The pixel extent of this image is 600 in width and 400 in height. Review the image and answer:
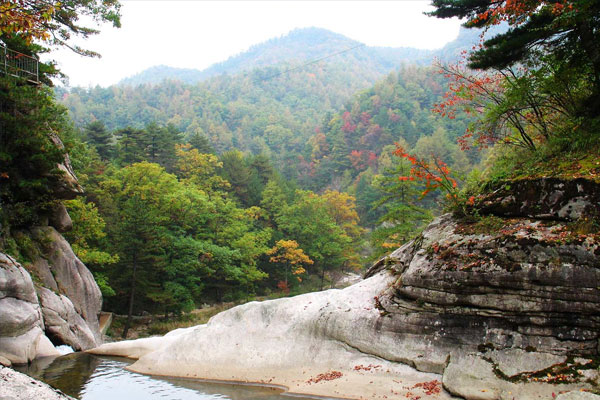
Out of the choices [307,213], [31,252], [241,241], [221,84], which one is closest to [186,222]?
[241,241]

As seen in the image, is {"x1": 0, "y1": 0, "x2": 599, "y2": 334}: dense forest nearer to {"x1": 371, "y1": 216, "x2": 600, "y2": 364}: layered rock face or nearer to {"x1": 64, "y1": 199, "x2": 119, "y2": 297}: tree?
{"x1": 64, "y1": 199, "x2": 119, "y2": 297}: tree

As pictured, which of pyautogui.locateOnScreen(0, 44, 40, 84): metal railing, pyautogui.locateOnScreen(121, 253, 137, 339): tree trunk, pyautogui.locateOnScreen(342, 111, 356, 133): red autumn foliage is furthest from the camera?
pyautogui.locateOnScreen(342, 111, 356, 133): red autumn foliage

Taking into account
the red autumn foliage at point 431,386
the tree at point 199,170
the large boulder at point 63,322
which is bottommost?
the large boulder at point 63,322

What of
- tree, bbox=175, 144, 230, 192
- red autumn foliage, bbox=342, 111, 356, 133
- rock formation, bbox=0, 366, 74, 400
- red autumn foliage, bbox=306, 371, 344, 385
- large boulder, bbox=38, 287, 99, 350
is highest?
red autumn foliage, bbox=342, 111, 356, 133

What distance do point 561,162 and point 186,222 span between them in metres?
32.2

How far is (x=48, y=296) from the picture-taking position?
18.1 metres

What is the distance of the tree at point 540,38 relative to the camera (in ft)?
37.9

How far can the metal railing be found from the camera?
18859 mm

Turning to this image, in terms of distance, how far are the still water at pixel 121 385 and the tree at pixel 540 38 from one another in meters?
10.7

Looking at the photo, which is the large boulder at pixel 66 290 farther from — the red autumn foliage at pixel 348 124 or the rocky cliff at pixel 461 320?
the red autumn foliage at pixel 348 124

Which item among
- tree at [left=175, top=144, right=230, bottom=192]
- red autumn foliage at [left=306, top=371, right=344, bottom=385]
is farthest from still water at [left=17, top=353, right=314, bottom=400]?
tree at [left=175, top=144, right=230, bottom=192]

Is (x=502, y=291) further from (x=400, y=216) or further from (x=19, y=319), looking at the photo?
(x=400, y=216)

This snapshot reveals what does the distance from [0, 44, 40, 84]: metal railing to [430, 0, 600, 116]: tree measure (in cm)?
1683

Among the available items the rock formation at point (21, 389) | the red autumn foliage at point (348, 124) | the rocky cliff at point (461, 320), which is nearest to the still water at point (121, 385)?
the rocky cliff at point (461, 320)
